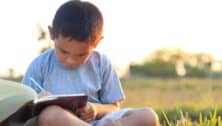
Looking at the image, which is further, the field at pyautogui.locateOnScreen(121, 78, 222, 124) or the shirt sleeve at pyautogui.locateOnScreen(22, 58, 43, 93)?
the field at pyautogui.locateOnScreen(121, 78, 222, 124)

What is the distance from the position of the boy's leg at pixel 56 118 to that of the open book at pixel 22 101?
0.03m

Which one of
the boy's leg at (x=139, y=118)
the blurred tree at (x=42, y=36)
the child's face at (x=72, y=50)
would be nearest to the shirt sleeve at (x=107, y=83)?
the child's face at (x=72, y=50)

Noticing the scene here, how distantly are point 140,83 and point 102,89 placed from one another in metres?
11.5

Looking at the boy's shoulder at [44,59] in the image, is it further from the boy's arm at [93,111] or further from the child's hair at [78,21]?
the boy's arm at [93,111]

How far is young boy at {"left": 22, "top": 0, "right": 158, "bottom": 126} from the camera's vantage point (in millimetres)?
3674

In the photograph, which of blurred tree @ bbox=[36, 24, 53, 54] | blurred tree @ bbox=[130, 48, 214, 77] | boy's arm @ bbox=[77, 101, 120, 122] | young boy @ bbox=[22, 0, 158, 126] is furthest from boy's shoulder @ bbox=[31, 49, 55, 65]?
blurred tree @ bbox=[130, 48, 214, 77]

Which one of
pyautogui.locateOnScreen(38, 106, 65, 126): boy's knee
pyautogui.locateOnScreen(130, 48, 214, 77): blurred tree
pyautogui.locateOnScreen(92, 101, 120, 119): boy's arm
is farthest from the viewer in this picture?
pyautogui.locateOnScreen(130, 48, 214, 77): blurred tree

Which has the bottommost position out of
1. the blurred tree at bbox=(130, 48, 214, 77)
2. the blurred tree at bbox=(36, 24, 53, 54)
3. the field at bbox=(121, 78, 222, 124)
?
the blurred tree at bbox=(130, 48, 214, 77)

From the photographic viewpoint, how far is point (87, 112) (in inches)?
146

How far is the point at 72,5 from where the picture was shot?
390 centimetres

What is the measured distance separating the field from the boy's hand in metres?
4.20

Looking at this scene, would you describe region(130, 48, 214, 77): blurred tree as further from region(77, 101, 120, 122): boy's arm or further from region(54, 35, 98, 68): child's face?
region(54, 35, 98, 68): child's face

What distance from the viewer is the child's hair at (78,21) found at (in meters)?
3.75

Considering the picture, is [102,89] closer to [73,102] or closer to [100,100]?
[100,100]
